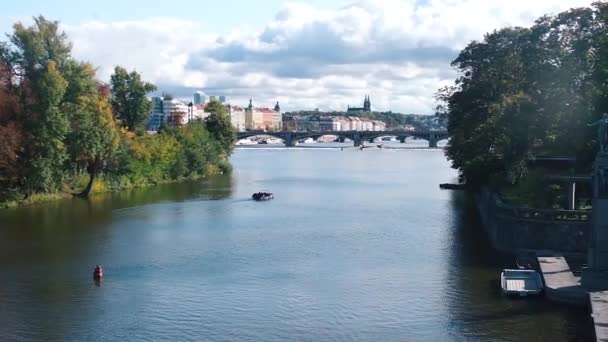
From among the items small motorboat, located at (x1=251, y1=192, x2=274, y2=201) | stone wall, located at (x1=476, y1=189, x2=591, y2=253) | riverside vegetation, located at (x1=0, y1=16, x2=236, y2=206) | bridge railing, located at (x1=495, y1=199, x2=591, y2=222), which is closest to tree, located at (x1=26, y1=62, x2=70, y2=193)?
riverside vegetation, located at (x1=0, y1=16, x2=236, y2=206)

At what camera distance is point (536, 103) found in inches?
1914

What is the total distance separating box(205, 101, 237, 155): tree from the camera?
108875 millimetres

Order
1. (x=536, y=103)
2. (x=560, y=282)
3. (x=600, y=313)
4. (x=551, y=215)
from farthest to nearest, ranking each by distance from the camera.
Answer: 1. (x=536, y=103)
2. (x=551, y=215)
3. (x=560, y=282)
4. (x=600, y=313)

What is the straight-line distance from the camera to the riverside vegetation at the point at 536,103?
4575 centimetres

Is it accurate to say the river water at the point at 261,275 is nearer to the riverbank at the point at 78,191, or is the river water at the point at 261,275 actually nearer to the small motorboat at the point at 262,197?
the riverbank at the point at 78,191

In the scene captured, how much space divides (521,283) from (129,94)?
202 feet

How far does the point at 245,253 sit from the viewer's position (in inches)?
1642

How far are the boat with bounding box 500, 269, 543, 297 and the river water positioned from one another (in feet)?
2.10

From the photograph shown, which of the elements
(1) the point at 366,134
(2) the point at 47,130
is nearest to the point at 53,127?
(2) the point at 47,130

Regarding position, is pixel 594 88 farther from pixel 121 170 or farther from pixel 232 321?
pixel 121 170

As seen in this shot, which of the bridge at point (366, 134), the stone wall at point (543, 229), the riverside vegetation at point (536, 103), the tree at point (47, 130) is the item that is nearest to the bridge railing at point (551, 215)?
the stone wall at point (543, 229)

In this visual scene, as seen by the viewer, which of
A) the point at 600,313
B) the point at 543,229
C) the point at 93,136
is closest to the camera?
the point at 600,313

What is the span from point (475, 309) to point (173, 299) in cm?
1197

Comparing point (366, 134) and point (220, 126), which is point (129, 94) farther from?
point (366, 134)
